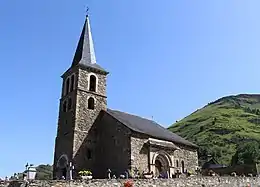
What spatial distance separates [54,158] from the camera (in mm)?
35031

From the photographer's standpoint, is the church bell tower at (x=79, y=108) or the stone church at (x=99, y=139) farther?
the church bell tower at (x=79, y=108)

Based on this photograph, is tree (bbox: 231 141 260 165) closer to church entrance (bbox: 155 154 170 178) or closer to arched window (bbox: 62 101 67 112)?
church entrance (bbox: 155 154 170 178)

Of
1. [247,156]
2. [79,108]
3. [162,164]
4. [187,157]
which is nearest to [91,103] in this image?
[79,108]

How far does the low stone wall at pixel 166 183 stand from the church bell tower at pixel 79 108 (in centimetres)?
1154

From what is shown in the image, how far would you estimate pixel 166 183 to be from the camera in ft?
76.4

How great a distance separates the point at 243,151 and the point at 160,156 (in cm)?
3774

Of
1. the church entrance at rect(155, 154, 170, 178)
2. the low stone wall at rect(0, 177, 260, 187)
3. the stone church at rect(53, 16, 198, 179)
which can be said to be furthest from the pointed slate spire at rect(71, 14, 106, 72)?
the low stone wall at rect(0, 177, 260, 187)

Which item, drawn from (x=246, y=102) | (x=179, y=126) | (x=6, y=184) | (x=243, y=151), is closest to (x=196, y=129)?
(x=179, y=126)

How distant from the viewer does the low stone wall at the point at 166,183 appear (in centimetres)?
1908

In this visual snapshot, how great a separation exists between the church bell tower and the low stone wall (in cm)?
1154

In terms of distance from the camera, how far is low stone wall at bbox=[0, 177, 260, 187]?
19.1 metres

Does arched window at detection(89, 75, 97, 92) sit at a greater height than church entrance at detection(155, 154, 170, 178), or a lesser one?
greater

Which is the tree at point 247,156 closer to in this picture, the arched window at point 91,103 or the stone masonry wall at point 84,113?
the stone masonry wall at point 84,113

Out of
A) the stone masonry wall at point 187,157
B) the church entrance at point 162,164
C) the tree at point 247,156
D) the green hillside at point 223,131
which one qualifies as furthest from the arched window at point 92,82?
the green hillside at point 223,131
